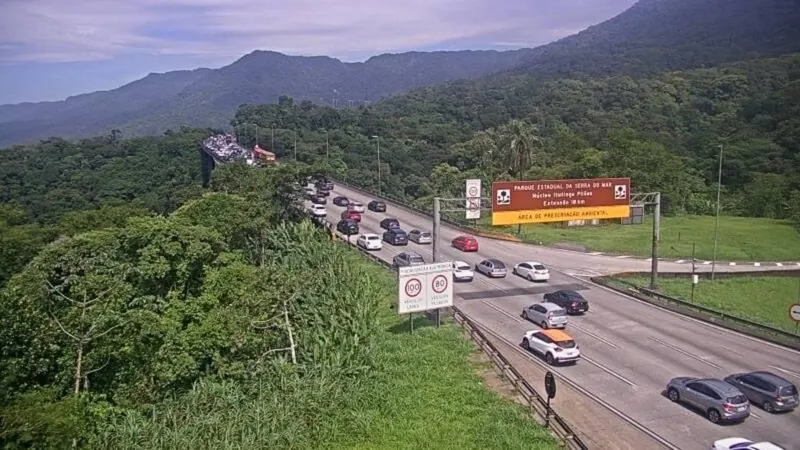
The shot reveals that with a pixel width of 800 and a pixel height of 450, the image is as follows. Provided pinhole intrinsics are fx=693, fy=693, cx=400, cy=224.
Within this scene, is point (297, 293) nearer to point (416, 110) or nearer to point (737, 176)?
point (737, 176)

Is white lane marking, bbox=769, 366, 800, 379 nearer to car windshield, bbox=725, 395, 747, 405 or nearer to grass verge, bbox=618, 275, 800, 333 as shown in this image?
car windshield, bbox=725, 395, 747, 405

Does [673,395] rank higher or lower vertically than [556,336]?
lower

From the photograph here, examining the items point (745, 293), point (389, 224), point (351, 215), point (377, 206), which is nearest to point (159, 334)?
point (389, 224)

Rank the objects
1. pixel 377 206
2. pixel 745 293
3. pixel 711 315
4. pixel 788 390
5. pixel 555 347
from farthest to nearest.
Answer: pixel 377 206 < pixel 745 293 < pixel 711 315 < pixel 555 347 < pixel 788 390

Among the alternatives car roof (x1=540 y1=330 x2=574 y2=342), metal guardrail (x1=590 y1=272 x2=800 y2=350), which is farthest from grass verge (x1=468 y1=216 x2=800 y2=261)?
car roof (x1=540 y1=330 x2=574 y2=342)

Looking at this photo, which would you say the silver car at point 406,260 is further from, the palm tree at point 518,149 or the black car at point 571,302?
the palm tree at point 518,149

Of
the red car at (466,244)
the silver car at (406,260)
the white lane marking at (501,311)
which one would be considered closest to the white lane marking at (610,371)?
the white lane marking at (501,311)

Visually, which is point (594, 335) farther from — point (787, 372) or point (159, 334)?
point (159, 334)

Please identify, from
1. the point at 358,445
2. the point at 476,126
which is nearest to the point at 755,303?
the point at 358,445
